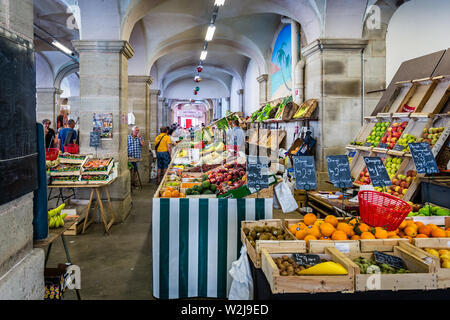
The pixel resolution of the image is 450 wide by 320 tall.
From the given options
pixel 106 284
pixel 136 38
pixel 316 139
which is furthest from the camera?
pixel 136 38

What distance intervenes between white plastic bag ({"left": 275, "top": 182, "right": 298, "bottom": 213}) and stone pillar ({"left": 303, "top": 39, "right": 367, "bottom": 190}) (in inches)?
122

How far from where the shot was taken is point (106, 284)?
11.6ft

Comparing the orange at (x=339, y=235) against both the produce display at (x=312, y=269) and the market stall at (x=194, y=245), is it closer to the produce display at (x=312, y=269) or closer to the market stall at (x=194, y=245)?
the produce display at (x=312, y=269)

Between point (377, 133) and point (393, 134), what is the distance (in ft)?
1.45

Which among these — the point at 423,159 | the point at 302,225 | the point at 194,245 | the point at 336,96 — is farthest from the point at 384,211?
the point at 336,96

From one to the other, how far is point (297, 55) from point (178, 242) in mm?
6531

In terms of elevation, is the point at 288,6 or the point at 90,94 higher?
the point at 288,6

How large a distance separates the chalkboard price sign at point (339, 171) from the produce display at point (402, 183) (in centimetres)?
117

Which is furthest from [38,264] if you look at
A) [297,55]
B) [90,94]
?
[297,55]

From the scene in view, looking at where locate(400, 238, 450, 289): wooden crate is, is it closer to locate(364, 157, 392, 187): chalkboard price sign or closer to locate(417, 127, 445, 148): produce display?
locate(364, 157, 392, 187): chalkboard price sign

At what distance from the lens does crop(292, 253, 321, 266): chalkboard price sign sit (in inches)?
80.4

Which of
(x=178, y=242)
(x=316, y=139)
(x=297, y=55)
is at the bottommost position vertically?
(x=178, y=242)

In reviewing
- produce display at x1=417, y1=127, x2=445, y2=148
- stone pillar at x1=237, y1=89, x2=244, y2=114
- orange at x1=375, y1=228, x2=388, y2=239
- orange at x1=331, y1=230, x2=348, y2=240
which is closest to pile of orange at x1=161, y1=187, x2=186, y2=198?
orange at x1=331, y1=230, x2=348, y2=240
